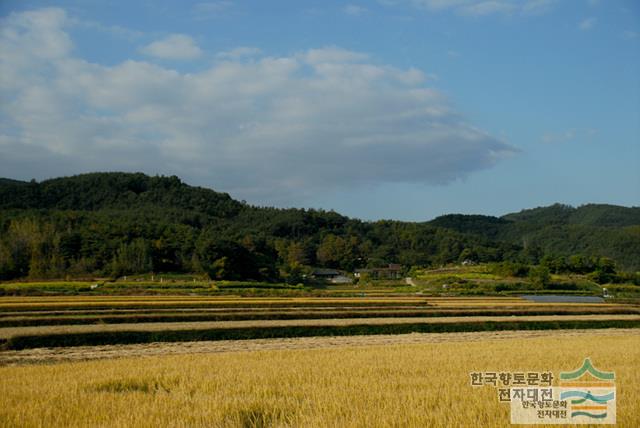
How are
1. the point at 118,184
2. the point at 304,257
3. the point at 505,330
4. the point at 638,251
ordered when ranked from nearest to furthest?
the point at 505,330, the point at 304,257, the point at 638,251, the point at 118,184

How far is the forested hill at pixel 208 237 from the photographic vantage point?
219 ft

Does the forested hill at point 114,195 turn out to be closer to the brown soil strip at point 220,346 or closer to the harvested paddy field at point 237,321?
the harvested paddy field at point 237,321

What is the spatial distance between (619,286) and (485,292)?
72.2 ft

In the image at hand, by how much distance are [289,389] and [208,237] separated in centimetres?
6747

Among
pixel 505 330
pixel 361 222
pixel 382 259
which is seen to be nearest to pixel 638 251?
pixel 382 259

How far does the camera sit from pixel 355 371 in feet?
39.8

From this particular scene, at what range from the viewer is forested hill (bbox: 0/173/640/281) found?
66.9 m

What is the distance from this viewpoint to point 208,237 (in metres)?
75.9

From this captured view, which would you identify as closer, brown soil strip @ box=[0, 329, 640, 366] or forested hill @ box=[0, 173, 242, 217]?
brown soil strip @ box=[0, 329, 640, 366]

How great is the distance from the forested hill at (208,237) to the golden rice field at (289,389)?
2087 inches

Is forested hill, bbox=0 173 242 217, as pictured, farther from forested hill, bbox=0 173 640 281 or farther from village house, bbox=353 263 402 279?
village house, bbox=353 263 402 279

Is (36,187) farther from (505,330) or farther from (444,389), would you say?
(444,389)

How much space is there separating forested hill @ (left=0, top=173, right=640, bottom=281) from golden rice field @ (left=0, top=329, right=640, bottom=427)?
53.0 metres

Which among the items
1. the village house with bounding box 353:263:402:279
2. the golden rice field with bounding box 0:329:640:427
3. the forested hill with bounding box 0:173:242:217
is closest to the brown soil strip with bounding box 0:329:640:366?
the golden rice field with bounding box 0:329:640:427
